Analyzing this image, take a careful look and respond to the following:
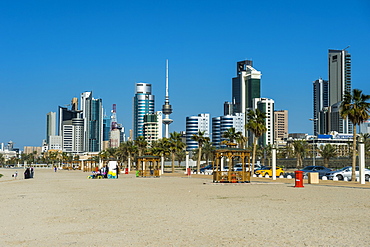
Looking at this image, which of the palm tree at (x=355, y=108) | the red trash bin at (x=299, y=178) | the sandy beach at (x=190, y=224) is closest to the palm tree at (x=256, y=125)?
the palm tree at (x=355, y=108)

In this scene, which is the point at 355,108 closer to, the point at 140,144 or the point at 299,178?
the point at 299,178

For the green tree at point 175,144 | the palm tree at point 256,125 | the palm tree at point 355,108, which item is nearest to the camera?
the palm tree at point 355,108

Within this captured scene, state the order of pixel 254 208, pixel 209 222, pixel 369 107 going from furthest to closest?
1. pixel 369 107
2. pixel 254 208
3. pixel 209 222

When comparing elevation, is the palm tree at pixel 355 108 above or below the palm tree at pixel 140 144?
above

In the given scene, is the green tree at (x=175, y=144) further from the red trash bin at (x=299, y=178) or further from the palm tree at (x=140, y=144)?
the red trash bin at (x=299, y=178)

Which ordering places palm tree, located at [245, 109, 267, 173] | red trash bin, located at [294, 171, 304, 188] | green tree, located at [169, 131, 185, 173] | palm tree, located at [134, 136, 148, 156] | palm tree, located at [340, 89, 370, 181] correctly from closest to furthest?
red trash bin, located at [294, 171, 304, 188] < palm tree, located at [340, 89, 370, 181] < palm tree, located at [245, 109, 267, 173] < green tree, located at [169, 131, 185, 173] < palm tree, located at [134, 136, 148, 156]

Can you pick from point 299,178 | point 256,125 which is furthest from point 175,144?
point 299,178

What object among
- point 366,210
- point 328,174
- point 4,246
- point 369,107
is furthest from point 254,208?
point 328,174

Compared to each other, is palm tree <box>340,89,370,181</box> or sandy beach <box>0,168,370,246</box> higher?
palm tree <box>340,89,370,181</box>

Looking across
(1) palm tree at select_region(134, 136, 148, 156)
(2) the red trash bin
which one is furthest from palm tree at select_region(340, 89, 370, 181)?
(1) palm tree at select_region(134, 136, 148, 156)

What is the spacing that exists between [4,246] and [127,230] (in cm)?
282

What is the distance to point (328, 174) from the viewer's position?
4319 centimetres

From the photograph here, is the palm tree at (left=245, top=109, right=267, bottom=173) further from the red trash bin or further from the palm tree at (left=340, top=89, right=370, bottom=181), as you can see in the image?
the red trash bin

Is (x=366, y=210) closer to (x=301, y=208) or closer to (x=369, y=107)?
(x=301, y=208)
